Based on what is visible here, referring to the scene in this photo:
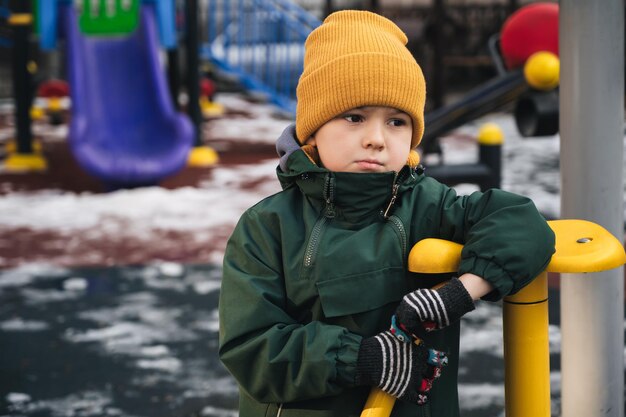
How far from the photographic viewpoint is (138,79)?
896cm

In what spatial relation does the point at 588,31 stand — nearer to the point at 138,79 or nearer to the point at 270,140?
the point at 138,79

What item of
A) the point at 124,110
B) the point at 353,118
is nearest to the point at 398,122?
the point at 353,118

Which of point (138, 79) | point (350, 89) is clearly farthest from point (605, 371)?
point (138, 79)

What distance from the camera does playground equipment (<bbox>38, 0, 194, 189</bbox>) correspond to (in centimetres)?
780

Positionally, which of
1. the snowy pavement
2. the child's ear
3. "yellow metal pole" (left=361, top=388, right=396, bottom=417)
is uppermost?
the child's ear

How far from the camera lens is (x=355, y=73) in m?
1.73

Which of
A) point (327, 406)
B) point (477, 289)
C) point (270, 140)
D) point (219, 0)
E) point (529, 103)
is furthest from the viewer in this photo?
point (219, 0)

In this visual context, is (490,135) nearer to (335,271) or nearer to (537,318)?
(537,318)

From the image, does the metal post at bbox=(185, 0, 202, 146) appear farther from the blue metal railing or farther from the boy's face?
the boy's face

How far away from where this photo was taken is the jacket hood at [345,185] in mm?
1717

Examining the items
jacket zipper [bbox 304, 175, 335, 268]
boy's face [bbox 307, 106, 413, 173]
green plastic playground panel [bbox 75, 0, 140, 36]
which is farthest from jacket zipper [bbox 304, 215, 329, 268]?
green plastic playground panel [bbox 75, 0, 140, 36]

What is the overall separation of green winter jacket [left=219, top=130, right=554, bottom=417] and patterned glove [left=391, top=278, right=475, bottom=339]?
0.18ft

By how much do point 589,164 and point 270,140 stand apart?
28.3ft

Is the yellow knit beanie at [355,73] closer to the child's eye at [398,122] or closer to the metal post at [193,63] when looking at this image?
the child's eye at [398,122]
